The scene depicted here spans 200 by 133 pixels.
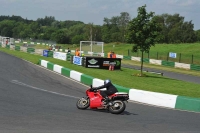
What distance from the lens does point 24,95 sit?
49.6 feet

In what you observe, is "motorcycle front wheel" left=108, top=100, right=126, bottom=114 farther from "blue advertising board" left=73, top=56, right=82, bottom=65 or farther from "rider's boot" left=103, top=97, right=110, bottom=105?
"blue advertising board" left=73, top=56, right=82, bottom=65

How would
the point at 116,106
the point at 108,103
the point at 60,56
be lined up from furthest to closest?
the point at 60,56 → the point at 108,103 → the point at 116,106

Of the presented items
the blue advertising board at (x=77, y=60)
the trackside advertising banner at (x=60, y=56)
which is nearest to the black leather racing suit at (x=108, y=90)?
the blue advertising board at (x=77, y=60)

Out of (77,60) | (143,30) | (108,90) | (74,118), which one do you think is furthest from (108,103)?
(77,60)

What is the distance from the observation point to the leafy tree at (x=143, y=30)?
92.6ft

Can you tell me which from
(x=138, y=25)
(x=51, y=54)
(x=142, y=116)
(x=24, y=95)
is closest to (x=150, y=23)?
(x=138, y=25)

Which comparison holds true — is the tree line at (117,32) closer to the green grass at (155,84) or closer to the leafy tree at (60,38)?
the leafy tree at (60,38)

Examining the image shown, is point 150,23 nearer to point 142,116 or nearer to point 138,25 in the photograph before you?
point 138,25

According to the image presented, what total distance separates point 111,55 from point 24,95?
73.8 ft

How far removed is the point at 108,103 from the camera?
457 inches

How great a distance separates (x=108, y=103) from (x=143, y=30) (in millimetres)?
17435

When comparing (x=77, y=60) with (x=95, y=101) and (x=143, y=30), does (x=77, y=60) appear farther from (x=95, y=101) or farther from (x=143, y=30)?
(x=95, y=101)

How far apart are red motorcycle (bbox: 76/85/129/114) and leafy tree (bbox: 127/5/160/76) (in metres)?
16.6

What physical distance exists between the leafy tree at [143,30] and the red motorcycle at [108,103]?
16580mm
